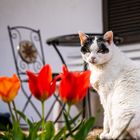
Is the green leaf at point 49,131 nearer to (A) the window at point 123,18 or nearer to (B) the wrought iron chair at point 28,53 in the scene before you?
(A) the window at point 123,18

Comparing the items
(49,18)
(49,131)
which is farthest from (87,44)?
(49,18)

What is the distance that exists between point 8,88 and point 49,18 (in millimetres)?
2811

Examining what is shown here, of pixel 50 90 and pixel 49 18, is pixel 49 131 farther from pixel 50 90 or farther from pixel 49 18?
pixel 49 18

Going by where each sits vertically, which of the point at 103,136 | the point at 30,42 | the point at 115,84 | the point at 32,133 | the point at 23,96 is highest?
the point at 32,133

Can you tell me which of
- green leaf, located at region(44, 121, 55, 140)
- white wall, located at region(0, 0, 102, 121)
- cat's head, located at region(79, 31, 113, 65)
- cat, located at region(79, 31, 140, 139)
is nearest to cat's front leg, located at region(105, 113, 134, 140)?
cat, located at region(79, 31, 140, 139)

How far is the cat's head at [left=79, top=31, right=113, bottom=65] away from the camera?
1083 mm

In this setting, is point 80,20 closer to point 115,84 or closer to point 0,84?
point 115,84

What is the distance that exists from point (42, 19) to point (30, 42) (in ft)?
0.85

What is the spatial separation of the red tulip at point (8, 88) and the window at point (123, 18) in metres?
2.11

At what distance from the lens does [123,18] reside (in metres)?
2.71

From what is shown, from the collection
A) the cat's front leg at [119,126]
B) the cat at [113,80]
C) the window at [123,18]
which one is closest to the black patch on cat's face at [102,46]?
the cat at [113,80]

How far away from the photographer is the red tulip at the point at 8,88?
493 mm

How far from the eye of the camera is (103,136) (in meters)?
1.06

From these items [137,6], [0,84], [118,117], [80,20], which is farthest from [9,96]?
[80,20]
